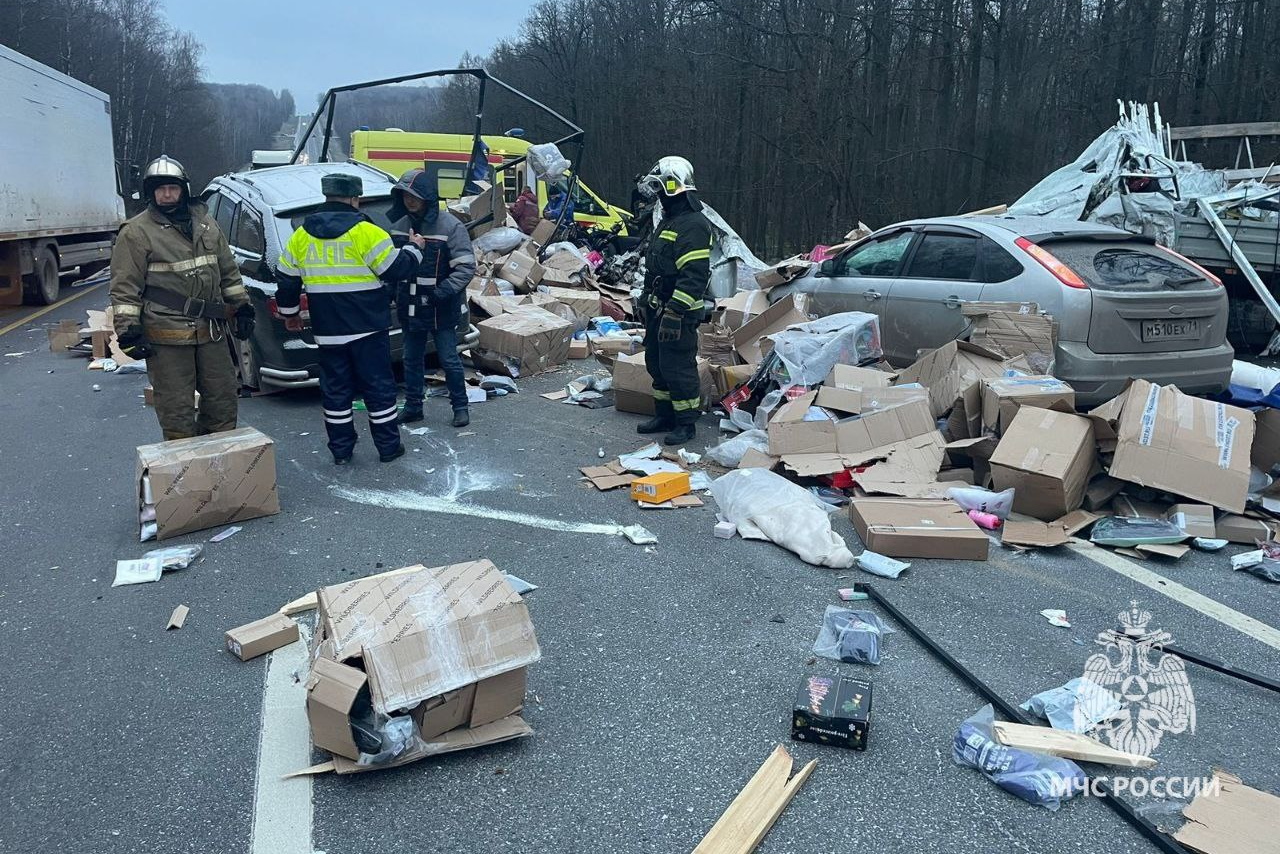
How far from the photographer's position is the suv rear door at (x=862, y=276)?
711cm

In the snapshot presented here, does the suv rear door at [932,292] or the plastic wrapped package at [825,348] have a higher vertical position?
the suv rear door at [932,292]

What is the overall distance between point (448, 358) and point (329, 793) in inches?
182

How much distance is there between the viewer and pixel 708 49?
74.2ft

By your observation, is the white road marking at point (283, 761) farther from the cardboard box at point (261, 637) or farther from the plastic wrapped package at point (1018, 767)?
the plastic wrapped package at point (1018, 767)

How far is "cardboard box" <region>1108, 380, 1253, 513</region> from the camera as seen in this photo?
471cm

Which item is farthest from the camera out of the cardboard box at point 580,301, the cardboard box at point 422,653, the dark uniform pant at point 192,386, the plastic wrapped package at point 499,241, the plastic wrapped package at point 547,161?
the plastic wrapped package at point 547,161

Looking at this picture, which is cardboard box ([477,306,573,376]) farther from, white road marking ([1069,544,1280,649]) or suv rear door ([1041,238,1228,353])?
white road marking ([1069,544,1280,649])

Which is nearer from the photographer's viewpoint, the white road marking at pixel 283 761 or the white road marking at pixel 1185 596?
the white road marking at pixel 283 761

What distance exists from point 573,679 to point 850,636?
108 centimetres

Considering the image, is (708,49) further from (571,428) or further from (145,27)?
(145,27)

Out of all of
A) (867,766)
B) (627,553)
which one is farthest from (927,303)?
(867,766)

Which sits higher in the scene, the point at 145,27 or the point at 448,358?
the point at 145,27

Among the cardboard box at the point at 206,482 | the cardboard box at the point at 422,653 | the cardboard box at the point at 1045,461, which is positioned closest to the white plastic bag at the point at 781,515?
the cardboard box at the point at 1045,461

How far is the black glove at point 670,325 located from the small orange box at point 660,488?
1.26m
